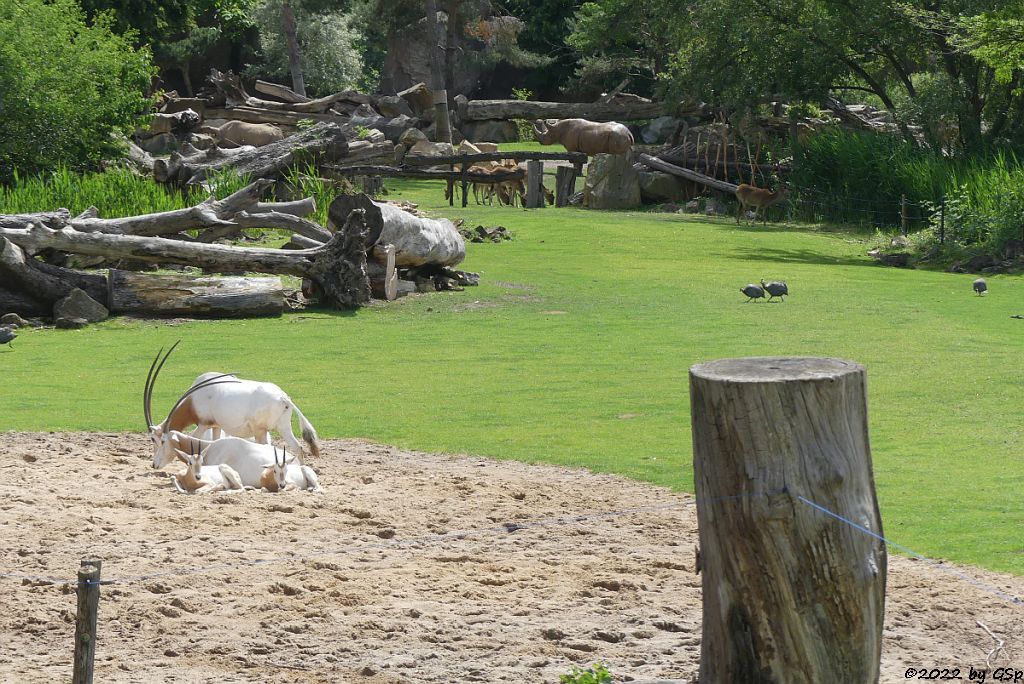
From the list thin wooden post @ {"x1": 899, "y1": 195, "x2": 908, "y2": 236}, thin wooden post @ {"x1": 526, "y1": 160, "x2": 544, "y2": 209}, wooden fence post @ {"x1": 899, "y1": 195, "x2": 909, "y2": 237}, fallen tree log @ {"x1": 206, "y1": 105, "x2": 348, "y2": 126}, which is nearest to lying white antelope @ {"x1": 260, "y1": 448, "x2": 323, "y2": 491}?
wooden fence post @ {"x1": 899, "y1": 195, "x2": 909, "y2": 237}

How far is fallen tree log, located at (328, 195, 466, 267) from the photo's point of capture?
1814 centimetres

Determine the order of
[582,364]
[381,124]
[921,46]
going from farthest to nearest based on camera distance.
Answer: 1. [381,124]
2. [921,46]
3. [582,364]

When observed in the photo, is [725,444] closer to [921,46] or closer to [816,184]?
[921,46]

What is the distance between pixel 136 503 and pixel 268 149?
20.8 meters

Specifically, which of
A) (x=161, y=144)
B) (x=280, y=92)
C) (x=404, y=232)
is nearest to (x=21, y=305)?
(x=404, y=232)

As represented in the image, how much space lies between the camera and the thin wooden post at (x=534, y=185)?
119 feet

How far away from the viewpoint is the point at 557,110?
168 feet

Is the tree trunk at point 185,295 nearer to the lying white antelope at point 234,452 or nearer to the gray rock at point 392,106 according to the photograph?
the lying white antelope at point 234,452

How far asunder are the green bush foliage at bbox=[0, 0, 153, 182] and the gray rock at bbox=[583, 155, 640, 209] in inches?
537

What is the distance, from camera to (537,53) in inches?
2228

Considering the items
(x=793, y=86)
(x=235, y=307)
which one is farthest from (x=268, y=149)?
(x=793, y=86)

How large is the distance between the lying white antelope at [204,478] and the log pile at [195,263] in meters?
9.01

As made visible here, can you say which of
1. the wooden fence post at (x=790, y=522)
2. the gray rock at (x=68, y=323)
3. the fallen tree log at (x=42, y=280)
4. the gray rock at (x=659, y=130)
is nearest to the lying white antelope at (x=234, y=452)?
the wooden fence post at (x=790, y=522)

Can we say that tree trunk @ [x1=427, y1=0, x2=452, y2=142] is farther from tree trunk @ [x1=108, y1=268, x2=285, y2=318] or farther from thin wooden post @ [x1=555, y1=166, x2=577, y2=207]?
tree trunk @ [x1=108, y1=268, x2=285, y2=318]
